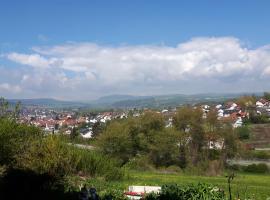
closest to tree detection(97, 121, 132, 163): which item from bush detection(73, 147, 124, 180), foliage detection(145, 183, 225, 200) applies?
bush detection(73, 147, 124, 180)

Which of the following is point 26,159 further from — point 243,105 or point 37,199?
point 243,105

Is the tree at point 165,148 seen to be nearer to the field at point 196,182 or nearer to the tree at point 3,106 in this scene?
the field at point 196,182

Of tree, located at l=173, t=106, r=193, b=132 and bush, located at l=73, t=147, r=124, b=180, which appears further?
tree, located at l=173, t=106, r=193, b=132

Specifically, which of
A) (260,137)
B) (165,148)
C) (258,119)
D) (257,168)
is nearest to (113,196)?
(165,148)

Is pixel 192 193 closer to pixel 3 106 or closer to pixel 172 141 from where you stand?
pixel 3 106

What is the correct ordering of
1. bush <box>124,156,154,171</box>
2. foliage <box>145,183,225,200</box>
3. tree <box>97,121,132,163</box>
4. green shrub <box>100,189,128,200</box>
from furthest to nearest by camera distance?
Answer: tree <box>97,121,132,163</box>, bush <box>124,156,154,171</box>, foliage <box>145,183,225,200</box>, green shrub <box>100,189,128,200</box>

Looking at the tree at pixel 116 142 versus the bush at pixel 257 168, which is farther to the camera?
the bush at pixel 257 168

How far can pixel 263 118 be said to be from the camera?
116875mm

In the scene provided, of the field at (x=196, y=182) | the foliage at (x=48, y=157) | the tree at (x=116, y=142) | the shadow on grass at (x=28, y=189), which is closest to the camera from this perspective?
the shadow on grass at (x=28, y=189)

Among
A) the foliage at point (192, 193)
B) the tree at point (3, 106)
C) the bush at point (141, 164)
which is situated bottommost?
the bush at point (141, 164)

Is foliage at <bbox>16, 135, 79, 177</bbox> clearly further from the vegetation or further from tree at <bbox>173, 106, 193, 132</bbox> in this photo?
tree at <bbox>173, 106, 193, 132</bbox>

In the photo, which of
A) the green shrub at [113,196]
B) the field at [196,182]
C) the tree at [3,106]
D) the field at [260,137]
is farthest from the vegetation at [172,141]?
the green shrub at [113,196]

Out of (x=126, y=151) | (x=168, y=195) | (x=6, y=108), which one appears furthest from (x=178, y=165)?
(x=168, y=195)

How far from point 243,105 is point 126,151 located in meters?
100
